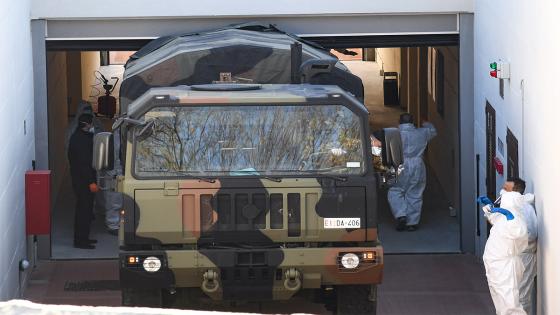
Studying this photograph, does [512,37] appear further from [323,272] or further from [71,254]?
[71,254]

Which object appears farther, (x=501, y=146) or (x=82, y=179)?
(x=82, y=179)

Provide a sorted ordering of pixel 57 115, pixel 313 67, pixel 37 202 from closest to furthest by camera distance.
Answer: pixel 313 67 → pixel 37 202 → pixel 57 115

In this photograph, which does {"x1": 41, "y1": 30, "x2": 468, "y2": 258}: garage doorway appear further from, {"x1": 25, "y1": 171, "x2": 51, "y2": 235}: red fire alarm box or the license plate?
the license plate

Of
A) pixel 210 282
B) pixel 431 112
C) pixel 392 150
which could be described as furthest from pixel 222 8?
pixel 431 112

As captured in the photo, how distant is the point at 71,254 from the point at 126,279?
187 inches

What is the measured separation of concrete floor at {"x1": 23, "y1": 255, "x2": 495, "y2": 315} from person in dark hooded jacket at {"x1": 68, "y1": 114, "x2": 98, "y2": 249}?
0.60m

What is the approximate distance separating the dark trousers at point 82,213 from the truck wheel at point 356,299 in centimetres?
500

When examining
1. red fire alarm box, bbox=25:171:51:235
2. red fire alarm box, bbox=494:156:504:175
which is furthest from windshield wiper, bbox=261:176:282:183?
red fire alarm box, bbox=25:171:51:235

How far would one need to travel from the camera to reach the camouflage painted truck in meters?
11.0

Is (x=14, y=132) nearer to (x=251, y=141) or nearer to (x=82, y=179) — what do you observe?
(x=82, y=179)

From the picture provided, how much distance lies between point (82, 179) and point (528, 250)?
6.20 m

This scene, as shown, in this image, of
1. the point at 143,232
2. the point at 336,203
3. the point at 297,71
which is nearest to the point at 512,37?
the point at 297,71

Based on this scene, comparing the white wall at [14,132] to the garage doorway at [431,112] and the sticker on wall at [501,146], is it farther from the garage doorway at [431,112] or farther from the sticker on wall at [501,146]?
the sticker on wall at [501,146]

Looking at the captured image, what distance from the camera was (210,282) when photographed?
1101 cm
